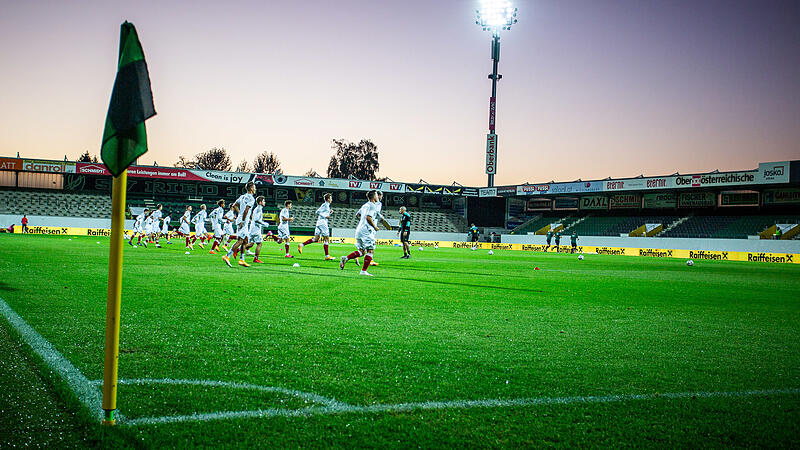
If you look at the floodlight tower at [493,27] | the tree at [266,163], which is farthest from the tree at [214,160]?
the floodlight tower at [493,27]

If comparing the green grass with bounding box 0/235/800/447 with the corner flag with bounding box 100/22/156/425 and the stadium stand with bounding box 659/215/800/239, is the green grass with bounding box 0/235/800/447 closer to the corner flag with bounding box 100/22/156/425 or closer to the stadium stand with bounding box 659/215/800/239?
the corner flag with bounding box 100/22/156/425

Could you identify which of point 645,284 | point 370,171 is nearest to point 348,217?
point 370,171

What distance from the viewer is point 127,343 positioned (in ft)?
17.0

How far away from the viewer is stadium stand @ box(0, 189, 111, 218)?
49562 mm

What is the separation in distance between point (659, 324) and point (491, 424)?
17.1ft

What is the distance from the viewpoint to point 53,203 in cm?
5112

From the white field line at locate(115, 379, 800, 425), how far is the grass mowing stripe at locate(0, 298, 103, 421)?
0.84 ft

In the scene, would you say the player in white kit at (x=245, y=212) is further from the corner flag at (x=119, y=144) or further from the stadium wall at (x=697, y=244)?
the stadium wall at (x=697, y=244)

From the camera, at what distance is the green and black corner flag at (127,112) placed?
310cm

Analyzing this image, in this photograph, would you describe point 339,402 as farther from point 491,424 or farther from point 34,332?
point 34,332

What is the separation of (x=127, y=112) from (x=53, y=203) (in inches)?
2221

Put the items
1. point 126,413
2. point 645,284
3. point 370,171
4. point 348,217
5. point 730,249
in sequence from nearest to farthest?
point 126,413, point 645,284, point 730,249, point 348,217, point 370,171

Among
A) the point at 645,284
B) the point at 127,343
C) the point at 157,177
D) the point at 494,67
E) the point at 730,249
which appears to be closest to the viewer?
the point at 127,343

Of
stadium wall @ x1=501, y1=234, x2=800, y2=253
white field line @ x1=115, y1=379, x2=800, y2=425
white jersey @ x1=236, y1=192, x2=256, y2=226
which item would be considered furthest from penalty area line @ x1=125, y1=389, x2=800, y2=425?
stadium wall @ x1=501, y1=234, x2=800, y2=253
